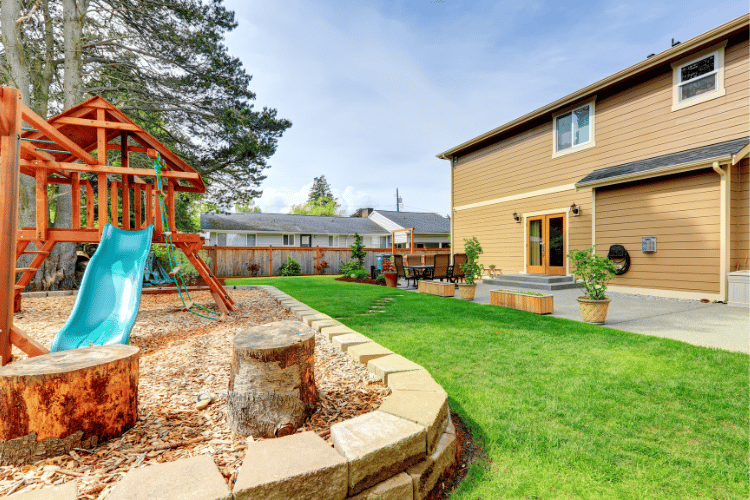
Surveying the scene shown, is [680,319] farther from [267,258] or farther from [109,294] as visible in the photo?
[267,258]

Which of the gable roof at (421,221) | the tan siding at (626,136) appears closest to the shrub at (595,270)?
the tan siding at (626,136)

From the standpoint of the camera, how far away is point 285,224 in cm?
2484

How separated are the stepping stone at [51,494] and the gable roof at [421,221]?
2504 centimetres

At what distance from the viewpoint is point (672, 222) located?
7395mm

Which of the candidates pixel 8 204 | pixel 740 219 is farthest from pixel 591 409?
pixel 740 219

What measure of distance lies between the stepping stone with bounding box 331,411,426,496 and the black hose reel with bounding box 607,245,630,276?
888 centimetres

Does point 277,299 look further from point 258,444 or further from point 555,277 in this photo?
point 555,277

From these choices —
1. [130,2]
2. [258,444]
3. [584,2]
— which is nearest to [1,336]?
[258,444]

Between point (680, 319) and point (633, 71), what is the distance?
6389mm

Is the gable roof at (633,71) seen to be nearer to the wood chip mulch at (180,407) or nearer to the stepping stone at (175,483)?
the wood chip mulch at (180,407)

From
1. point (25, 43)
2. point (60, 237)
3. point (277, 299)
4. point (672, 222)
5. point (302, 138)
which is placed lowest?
point (277, 299)

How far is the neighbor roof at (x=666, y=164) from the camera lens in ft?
21.1

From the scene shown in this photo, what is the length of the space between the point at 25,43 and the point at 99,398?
1151 cm

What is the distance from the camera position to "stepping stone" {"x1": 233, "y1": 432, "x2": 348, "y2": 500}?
1163 millimetres
